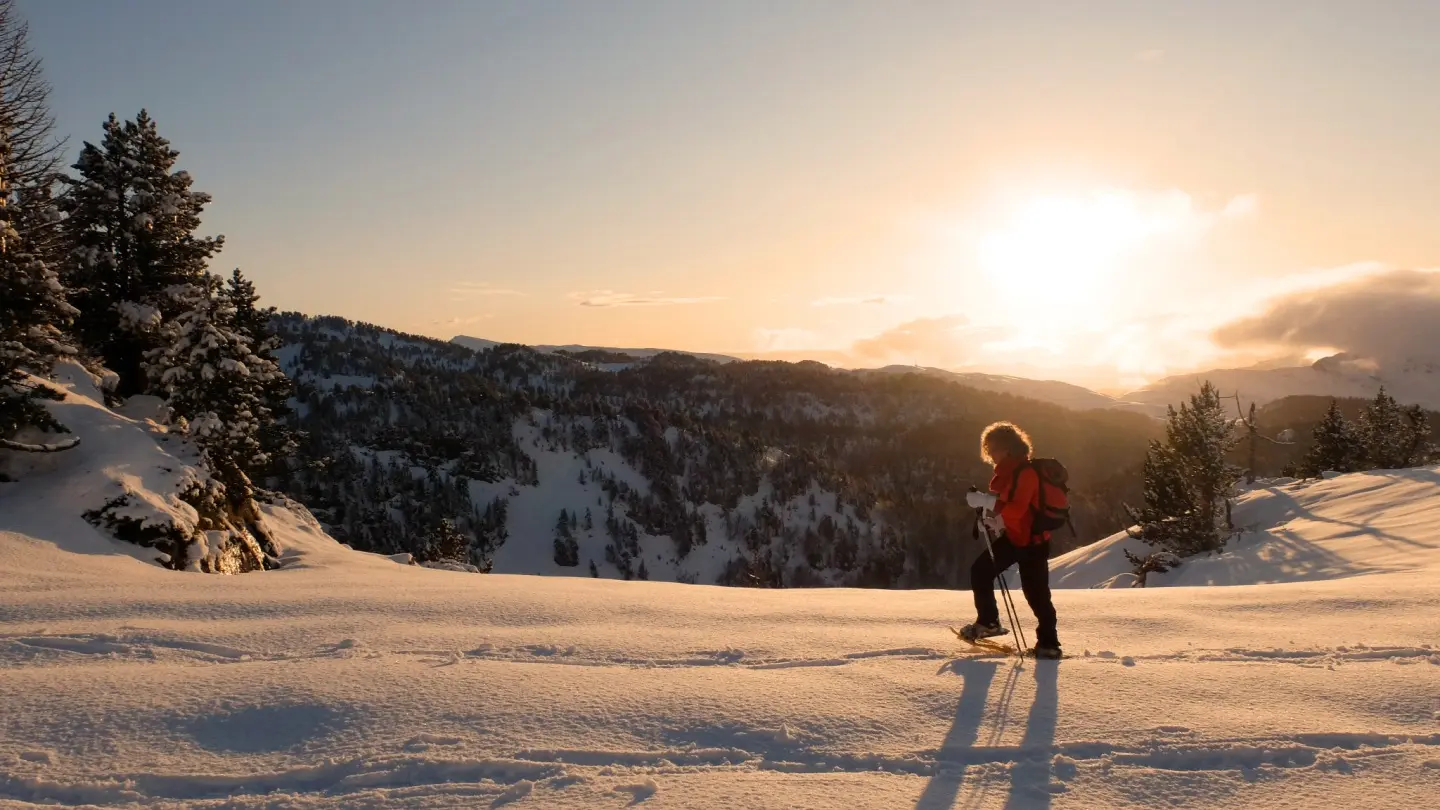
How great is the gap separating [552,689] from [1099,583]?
3538 centimetres

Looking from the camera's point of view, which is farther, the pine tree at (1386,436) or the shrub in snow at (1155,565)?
the pine tree at (1386,436)

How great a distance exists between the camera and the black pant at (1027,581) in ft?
18.5

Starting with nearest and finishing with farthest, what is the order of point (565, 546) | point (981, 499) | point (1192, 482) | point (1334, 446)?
point (981, 499) < point (1192, 482) < point (1334, 446) < point (565, 546)

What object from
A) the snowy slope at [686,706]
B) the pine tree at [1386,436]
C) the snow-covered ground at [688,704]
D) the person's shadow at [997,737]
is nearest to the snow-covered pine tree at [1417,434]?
the pine tree at [1386,436]

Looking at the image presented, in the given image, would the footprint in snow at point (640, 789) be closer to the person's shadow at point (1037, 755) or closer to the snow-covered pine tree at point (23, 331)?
the person's shadow at point (1037, 755)

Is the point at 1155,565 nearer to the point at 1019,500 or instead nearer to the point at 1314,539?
the point at 1314,539

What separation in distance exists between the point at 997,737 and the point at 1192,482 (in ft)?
114

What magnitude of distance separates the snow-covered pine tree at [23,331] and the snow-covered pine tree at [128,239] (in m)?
4.46

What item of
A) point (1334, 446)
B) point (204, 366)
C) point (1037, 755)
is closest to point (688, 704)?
point (1037, 755)

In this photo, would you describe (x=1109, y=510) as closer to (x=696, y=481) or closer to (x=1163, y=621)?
(x=696, y=481)

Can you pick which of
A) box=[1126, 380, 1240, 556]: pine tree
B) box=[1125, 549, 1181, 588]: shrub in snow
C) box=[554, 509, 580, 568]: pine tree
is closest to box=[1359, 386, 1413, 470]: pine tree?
box=[1126, 380, 1240, 556]: pine tree

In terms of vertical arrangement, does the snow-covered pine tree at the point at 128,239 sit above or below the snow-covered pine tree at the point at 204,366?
above

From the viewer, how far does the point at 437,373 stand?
14112cm

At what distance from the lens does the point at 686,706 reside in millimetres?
4297
